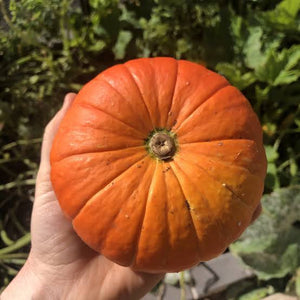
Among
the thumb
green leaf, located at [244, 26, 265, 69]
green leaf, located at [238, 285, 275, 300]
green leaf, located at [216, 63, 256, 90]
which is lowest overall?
green leaf, located at [238, 285, 275, 300]

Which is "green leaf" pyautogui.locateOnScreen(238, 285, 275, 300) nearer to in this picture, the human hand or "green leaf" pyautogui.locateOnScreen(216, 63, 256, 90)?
the human hand

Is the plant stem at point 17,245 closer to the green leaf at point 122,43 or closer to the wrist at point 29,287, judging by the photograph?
the wrist at point 29,287

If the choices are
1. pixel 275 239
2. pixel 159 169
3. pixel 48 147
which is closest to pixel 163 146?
pixel 159 169

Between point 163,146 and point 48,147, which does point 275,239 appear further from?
point 48,147

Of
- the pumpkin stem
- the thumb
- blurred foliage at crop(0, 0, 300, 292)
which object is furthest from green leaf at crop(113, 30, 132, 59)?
the pumpkin stem

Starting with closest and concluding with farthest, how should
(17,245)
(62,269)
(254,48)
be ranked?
(62,269), (254,48), (17,245)

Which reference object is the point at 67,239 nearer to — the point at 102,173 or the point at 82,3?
the point at 102,173
